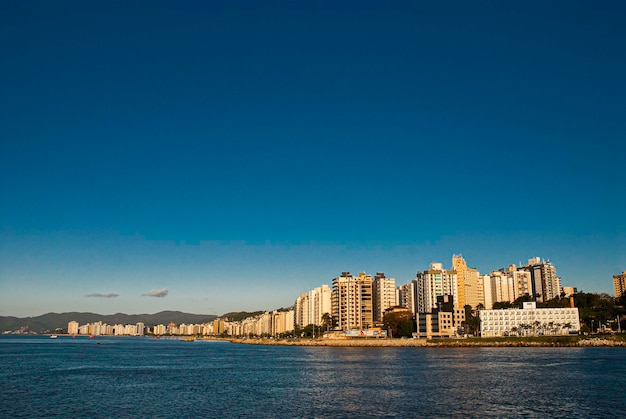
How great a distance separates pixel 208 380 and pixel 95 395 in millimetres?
16233

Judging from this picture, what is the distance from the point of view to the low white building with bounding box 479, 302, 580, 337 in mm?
163875

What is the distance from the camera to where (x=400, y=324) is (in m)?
182

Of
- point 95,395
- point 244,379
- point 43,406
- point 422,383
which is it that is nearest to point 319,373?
point 244,379

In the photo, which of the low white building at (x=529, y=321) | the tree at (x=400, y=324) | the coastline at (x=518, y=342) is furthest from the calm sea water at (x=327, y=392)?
the tree at (x=400, y=324)

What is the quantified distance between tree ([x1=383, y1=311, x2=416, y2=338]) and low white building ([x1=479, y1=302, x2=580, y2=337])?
23906mm

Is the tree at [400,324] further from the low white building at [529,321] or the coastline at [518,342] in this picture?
the low white building at [529,321]

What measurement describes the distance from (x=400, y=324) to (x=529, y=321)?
136 feet

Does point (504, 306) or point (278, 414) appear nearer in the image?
point (278, 414)

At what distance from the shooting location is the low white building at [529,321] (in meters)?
164

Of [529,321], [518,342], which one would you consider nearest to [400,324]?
[529,321]

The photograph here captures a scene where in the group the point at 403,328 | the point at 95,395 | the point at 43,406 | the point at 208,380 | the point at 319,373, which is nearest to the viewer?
the point at 43,406

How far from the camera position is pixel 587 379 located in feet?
188

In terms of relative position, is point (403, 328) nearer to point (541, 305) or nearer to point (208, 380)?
point (541, 305)

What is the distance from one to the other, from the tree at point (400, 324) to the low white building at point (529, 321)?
23.9 m
